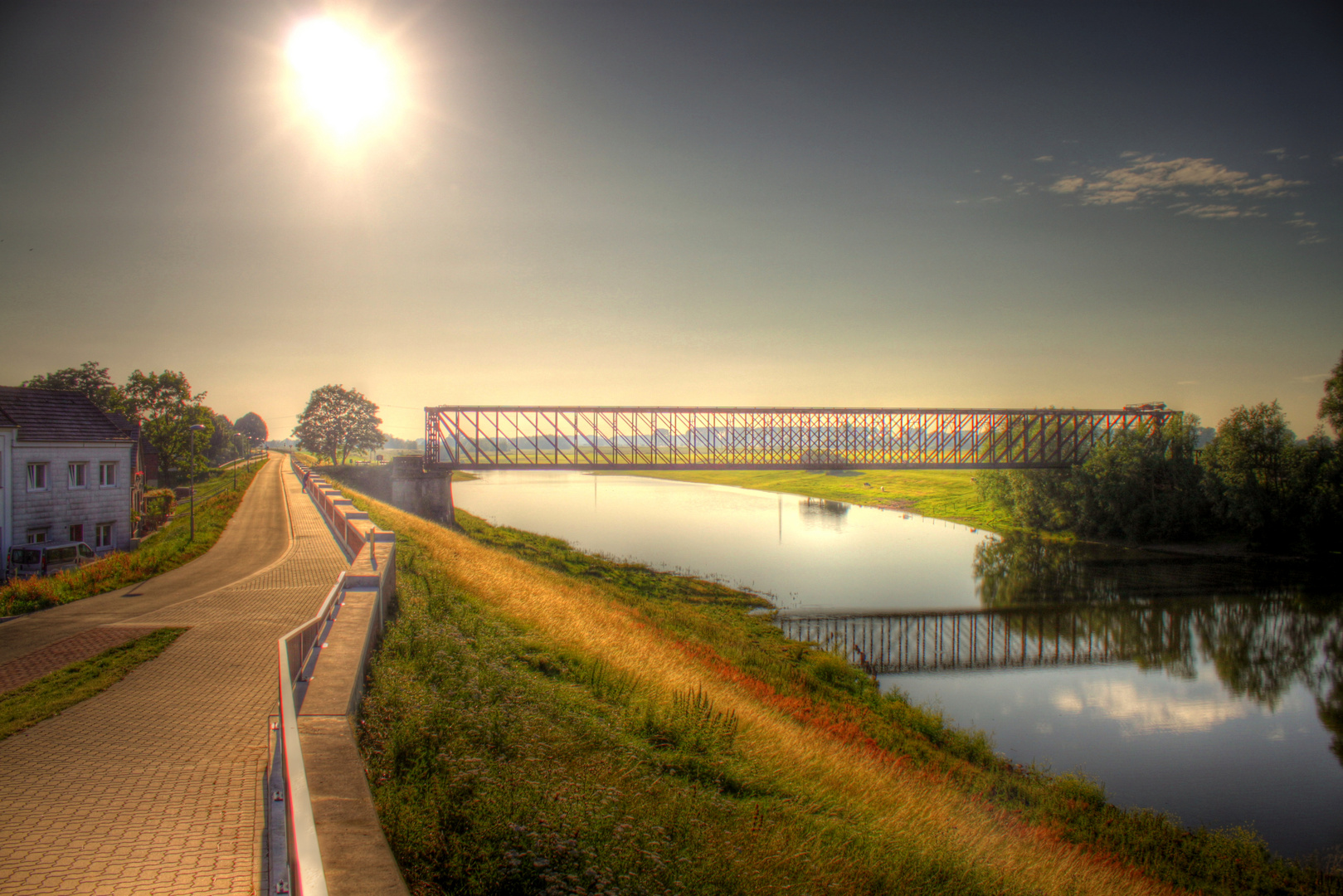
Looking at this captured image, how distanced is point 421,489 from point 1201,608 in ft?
189

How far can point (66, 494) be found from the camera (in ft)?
93.5

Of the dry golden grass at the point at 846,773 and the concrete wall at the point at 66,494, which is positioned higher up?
the concrete wall at the point at 66,494

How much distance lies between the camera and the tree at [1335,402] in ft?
154

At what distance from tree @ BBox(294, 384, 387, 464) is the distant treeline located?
9546 centimetres

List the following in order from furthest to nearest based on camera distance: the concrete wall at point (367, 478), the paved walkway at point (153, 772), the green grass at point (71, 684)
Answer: the concrete wall at point (367, 478)
the green grass at point (71, 684)
the paved walkway at point (153, 772)

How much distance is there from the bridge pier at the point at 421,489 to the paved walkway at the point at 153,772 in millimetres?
45659

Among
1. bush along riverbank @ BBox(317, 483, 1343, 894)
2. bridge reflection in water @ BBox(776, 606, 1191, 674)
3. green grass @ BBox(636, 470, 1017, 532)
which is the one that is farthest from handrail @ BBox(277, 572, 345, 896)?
green grass @ BBox(636, 470, 1017, 532)

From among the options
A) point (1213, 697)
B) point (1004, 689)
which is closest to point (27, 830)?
point (1004, 689)

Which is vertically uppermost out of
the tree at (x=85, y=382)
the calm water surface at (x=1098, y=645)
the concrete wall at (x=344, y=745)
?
the tree at (x=85, y=382)

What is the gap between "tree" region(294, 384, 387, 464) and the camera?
101688mm

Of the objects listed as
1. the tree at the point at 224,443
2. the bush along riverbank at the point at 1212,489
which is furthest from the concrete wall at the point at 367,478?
the bush along riverbank at the point at 1212,489

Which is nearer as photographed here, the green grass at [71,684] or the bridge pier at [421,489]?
the green grass at [71,684]

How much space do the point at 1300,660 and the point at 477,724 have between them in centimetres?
3270

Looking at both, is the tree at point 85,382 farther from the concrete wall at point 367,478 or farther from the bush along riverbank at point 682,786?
the bush along riverbank at point 682,786
